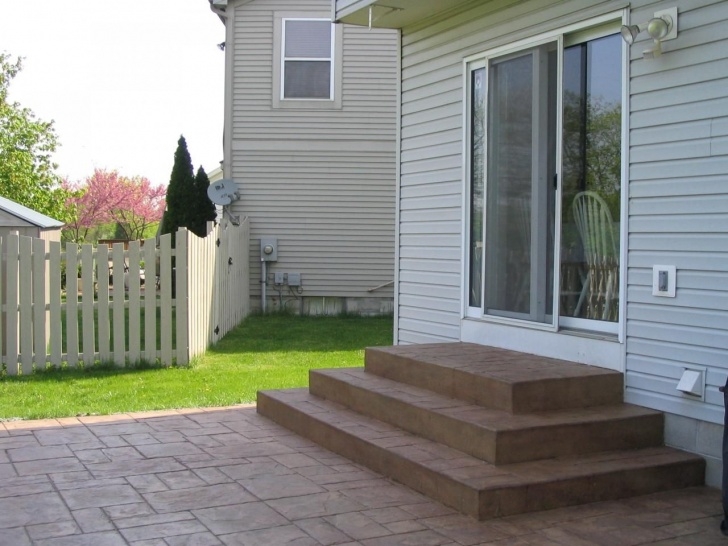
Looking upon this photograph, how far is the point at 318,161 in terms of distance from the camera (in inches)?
586

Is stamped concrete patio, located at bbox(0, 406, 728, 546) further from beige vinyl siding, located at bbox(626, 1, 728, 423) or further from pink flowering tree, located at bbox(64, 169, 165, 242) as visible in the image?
pink flowering tree, located at bbox(64, 169, 165, 242)

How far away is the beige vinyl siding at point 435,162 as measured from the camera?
6.83 metres

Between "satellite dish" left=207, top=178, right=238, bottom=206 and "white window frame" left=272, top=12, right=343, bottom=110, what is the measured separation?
1.64 m

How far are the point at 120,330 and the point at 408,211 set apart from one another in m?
3.52

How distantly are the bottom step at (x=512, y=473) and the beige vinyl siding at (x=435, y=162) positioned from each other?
200 cm

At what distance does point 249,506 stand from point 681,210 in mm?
2957

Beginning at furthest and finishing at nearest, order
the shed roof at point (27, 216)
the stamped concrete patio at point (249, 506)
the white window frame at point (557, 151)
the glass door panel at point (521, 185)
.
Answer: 1. the shed roof at point (27, 216)
2. the glass door panel at point (521, 185)
3. the white window frame at point (557, 151)
4. the stamped concrete patio at point (249, 506)

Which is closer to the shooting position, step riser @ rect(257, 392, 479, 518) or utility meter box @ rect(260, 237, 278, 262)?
step riser @ rect(257, 392, 479, 518)

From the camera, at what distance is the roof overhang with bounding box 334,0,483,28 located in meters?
6.89

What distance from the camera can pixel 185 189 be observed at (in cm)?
1525

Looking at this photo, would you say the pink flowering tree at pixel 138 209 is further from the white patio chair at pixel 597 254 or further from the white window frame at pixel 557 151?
the white patio chair at pixel 597 254

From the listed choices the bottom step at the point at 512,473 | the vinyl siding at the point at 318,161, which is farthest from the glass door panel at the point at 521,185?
the vinyl siding at the point at 318,161

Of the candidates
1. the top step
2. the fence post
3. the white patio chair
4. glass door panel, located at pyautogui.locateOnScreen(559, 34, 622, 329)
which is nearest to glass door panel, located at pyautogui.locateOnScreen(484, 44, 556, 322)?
glass door panel, located at pyautogui.locateOnScreen(559, 34, 622, 329)

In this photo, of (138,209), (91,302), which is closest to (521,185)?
(91,302)
